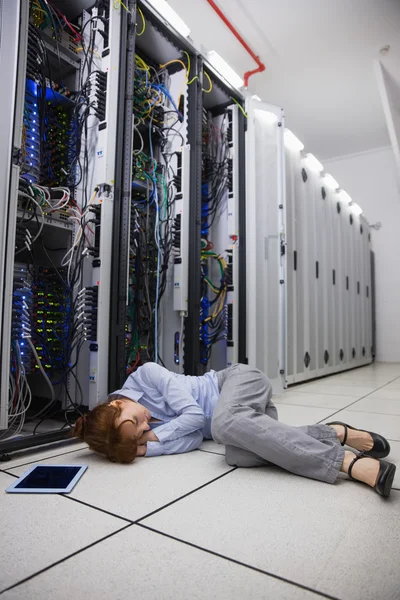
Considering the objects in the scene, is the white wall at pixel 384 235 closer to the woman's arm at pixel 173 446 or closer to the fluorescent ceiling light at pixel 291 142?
the fluorescent ceiling light at pixel 291 142

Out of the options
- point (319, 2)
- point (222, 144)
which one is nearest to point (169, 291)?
point (222, 144)

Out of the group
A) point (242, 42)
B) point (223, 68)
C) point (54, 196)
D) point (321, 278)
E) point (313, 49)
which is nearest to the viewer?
point (54, 196)

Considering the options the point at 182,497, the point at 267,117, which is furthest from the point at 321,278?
the point at 182,497

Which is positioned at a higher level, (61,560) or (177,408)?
(177,408)

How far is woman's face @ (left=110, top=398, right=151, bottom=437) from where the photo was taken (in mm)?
1731

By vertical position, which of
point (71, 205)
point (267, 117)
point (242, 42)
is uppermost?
point (242, 42)

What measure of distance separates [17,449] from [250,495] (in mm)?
1141

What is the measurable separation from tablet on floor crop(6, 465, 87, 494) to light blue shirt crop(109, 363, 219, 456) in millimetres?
358

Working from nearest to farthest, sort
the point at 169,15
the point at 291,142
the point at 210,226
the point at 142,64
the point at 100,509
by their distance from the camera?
the point at 100,509
the point at 169,15
the point at 142,64
the point at 210,226
the point at 291,142

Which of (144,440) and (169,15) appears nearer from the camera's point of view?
(144,440)

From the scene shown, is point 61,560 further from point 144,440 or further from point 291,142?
point 291,142

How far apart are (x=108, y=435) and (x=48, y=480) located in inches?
10.7

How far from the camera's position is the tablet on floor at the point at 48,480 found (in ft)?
4.69

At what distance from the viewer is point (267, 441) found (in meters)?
1.55
